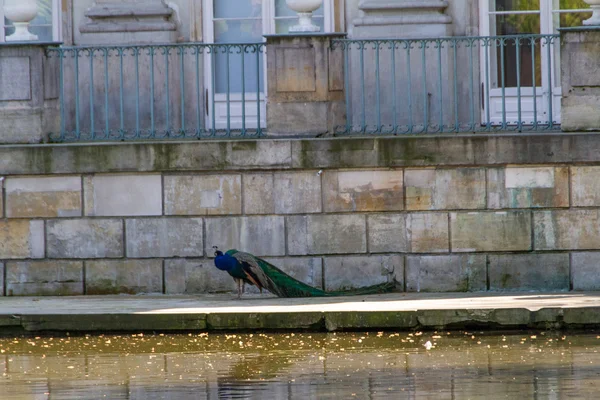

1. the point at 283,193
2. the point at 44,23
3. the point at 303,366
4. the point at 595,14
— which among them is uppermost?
the point at 44,23

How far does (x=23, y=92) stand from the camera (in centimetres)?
1568

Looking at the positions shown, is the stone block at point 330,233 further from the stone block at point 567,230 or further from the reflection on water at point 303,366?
the reflection on water at point 303,366

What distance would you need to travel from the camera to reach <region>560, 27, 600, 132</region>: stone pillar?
15.1 meters

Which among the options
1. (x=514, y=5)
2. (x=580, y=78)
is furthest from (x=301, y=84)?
(x=514, y=5)

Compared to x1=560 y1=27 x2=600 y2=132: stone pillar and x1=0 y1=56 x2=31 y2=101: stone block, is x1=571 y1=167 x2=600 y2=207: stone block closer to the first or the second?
x1=560 y1=27 x2=600 y2=132: stone pillar

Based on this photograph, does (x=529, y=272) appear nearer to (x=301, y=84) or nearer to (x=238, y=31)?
(x=301, y=84)

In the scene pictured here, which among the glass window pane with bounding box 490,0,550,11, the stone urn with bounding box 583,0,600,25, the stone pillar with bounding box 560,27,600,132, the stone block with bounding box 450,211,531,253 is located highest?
the glass window pane with bounding box 490,0,550,11

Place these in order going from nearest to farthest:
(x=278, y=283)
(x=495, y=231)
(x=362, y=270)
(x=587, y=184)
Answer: (x=278, y=283), (x=587, y=184), (x=495, y=231), (x=362, y=270)

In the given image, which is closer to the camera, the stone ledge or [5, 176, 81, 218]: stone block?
the stone ledge

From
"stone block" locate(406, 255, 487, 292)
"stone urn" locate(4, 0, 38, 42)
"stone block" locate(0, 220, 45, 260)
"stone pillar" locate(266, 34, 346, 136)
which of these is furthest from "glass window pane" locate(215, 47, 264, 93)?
"stone block" locate(406, 255, 487, 292)

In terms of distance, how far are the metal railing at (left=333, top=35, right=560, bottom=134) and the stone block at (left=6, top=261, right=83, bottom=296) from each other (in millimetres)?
3686

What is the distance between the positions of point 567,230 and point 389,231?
1908mm

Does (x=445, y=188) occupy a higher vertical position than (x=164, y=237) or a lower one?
higher

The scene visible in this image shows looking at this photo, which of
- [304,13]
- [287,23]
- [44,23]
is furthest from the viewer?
[44,23]
